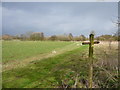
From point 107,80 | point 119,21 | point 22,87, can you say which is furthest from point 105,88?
point 119,21

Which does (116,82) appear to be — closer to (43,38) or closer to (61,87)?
(61,87)

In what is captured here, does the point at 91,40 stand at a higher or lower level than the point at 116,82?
higher

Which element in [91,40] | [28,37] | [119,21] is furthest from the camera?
[28,37]

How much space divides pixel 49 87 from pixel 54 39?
260 feet

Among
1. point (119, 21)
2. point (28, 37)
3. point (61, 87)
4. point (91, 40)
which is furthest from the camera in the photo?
point (28, 37)

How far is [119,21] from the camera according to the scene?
616 cm

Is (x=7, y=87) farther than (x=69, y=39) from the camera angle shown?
No

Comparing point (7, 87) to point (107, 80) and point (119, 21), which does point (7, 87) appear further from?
point (119, 21)

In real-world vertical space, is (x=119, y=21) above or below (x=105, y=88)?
above

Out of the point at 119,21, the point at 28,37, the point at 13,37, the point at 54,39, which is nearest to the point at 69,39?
the point at 54,39

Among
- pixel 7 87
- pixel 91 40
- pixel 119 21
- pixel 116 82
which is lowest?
pixel 7 87

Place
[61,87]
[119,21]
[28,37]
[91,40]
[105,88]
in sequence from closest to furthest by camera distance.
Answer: [91,40] < [105,88] < [61,87] < [119,21] < [28,37]

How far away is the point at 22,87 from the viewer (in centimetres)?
482

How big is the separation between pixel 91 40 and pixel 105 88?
187 cm
